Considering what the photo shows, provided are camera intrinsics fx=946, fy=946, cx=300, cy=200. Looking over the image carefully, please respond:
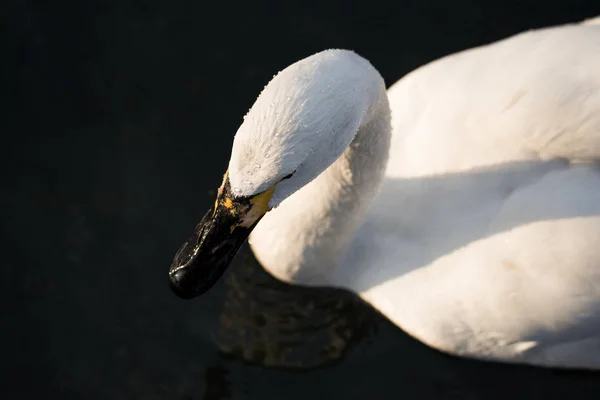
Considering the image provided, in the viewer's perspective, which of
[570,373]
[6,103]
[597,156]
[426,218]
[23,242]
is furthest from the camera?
[6,103]

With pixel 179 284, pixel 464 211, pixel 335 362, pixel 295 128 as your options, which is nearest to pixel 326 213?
pixel 464 211

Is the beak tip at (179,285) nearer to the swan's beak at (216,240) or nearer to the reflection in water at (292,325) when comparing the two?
the swan's beak at (216,240)

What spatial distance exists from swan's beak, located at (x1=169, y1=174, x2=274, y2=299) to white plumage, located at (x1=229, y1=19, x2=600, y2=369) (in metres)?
0.19

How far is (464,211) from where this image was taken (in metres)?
5.54

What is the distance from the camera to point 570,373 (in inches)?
240

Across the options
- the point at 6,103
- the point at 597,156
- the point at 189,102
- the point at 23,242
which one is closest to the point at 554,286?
the point at 597,156

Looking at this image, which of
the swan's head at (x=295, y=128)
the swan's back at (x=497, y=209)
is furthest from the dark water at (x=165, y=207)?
the swan's head at (x=295, y=128)

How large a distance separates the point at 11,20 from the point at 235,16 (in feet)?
5.64

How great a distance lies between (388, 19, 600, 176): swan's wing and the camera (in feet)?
16.7

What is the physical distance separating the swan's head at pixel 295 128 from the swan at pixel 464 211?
18 millimetres

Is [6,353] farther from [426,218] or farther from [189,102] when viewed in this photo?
[426,218]

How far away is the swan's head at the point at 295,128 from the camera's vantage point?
13.9ft

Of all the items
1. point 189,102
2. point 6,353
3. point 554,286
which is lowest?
point 6,353

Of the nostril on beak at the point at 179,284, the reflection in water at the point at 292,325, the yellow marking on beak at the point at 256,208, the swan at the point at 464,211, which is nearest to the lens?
the yellow marking on beak at the point at 256,208
